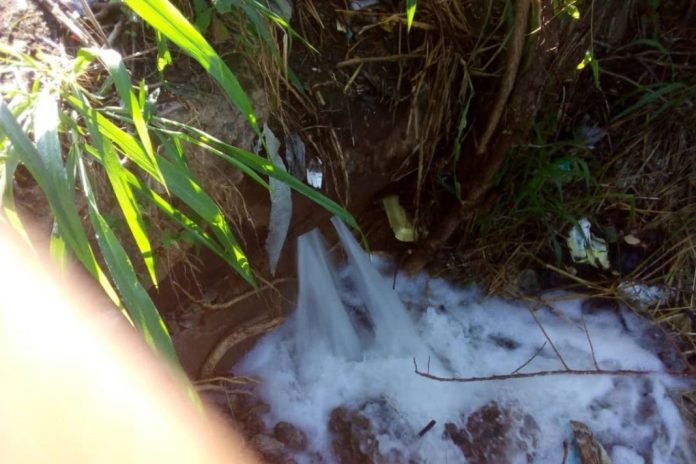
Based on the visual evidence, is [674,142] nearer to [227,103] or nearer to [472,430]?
[472,430]

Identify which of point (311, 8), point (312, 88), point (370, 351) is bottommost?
point (370, 351)

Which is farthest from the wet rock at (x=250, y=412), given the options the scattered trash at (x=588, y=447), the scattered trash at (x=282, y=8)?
the scattered trash at (x=282, y=8)

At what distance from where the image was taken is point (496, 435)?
5.67 ft

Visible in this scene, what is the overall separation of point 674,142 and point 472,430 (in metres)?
1.05

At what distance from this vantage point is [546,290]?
195 cm

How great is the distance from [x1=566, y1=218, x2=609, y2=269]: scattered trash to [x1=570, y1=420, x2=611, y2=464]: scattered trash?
50 centimetres

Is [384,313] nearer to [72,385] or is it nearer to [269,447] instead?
[269,447]

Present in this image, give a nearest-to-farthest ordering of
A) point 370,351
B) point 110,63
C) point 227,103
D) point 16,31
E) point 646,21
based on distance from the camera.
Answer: point 110,63 → point 16,31 → point 227,103 → point 646,21 → point 370,351

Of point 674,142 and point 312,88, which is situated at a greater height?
point 312,88

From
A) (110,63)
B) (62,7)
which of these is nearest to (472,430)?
(110,63)

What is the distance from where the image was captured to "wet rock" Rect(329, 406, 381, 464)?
165cm

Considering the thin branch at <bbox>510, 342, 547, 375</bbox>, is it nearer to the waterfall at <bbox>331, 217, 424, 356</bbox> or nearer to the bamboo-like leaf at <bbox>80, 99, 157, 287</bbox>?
the waterfall at <bbox>331, 217, 424, 356</bbox>

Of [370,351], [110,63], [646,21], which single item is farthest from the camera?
[370,351]

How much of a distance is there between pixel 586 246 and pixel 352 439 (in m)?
0.91
